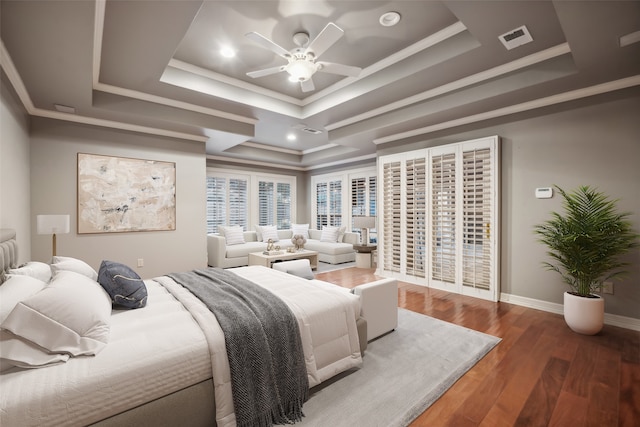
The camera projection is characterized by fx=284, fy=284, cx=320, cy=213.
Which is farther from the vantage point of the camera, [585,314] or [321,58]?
[321,58]

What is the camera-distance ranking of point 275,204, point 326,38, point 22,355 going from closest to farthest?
point 22,355
point 326,38
point 275,204

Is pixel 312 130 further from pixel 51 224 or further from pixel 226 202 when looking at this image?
pixel 51 224

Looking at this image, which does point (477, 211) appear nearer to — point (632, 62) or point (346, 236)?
point (632, 62)

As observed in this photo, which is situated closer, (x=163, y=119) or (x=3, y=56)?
(x=3, y=56)

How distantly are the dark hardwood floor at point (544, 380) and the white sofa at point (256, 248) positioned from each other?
3.47 m

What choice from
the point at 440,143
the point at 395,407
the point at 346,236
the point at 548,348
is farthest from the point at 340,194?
the point at 395,407

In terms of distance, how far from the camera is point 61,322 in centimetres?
140

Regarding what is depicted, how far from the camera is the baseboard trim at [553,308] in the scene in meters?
2.92

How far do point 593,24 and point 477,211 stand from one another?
2344mm

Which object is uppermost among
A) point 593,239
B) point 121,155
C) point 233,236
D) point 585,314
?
point 121,155

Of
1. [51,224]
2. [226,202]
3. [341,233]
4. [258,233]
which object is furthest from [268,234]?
[51,224]

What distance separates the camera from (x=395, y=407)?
5.83ft

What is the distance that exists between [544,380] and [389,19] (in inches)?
126

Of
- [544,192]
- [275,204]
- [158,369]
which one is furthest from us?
[275,204]
